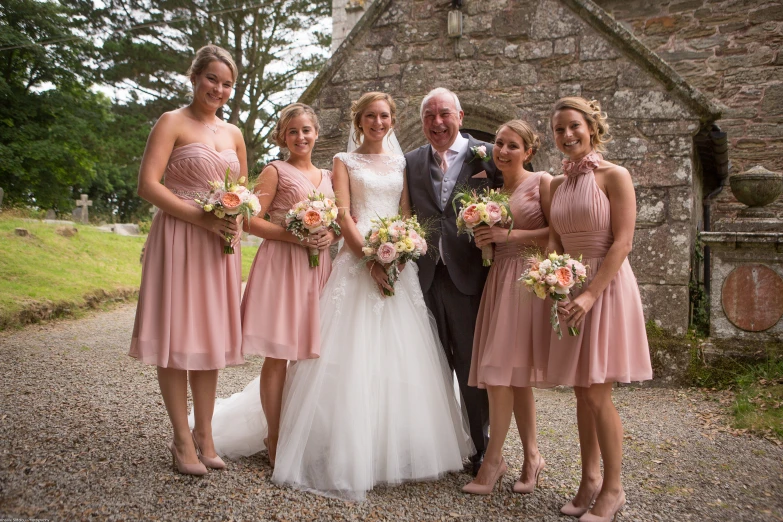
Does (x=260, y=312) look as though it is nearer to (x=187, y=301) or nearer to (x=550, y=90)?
(x=187, y=301)

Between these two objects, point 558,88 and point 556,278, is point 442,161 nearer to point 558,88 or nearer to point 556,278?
point 556,278

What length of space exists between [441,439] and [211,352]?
4.74 ft

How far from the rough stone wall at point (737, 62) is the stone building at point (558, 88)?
109cm

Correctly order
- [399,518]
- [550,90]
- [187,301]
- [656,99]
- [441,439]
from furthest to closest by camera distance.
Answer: [550,90]
[656,99]
[441,439]
[187,301]
[399,518]

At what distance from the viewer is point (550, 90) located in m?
6.56

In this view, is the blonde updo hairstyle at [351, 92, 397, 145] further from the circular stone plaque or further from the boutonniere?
the circular stone plaque

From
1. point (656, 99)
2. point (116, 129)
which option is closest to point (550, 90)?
point (656, 99)

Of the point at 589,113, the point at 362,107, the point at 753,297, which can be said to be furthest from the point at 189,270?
the point at 753,297

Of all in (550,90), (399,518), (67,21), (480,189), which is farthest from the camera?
(67,21)

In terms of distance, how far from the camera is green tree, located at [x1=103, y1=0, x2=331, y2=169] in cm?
1661

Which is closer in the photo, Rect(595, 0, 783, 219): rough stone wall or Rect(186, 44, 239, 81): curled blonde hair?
Rect(186, 44, 239, 81): curled blonde hair

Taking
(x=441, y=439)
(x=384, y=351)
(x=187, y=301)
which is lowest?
(x=441, y=439)

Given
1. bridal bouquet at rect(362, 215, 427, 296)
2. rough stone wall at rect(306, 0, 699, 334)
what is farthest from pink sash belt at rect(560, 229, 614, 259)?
rough stone wall at rect(306, 0, 699, 334)

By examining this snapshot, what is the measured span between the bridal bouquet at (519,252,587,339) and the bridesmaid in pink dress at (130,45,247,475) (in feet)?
5.45
